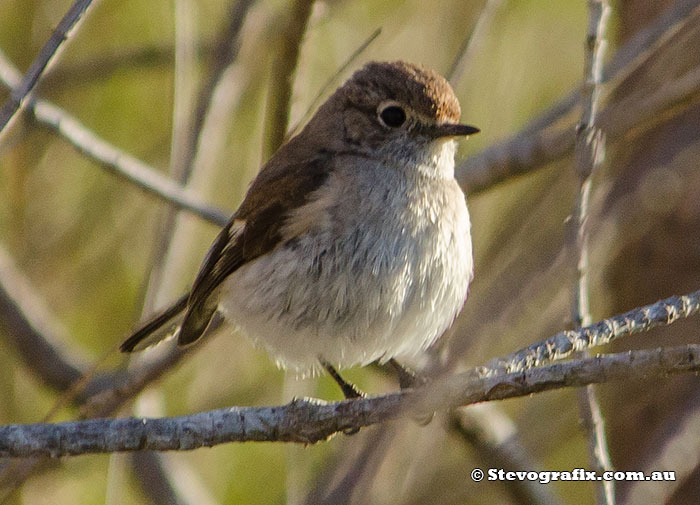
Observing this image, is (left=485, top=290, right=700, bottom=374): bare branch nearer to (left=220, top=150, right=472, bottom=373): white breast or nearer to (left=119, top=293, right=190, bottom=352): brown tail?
(left=220, top=150, right=472, bottom=373): white breast

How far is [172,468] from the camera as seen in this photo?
4.21m

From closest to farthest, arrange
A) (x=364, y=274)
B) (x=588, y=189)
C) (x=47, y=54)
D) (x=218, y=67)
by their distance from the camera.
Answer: (x=47, y=54)
(x=588, y=189)
(x=364, y=274)
(x=218, y=67)

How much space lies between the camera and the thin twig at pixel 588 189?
82.3 inches

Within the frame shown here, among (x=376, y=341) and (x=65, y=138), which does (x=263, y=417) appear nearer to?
(x=376, y=341)

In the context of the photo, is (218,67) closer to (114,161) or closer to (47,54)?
(114,161)

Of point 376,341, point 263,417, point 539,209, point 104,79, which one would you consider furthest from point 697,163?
point 104,79

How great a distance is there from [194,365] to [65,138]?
69.6 inches

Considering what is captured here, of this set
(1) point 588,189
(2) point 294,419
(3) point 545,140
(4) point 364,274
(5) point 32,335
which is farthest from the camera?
(5) point 32,335

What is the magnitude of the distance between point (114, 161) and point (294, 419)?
1.57 meters

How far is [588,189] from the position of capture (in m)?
2.23

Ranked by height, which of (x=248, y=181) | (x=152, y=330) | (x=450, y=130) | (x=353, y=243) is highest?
(x=248, y=181)

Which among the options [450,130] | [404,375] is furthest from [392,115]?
[404,375]

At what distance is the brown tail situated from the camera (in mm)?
3373

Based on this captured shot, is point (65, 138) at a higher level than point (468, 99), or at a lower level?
lower
